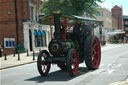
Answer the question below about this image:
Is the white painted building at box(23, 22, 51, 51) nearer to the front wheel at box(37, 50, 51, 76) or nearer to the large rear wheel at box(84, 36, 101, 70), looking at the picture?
the large rear wheel at box(84, 36, 101, 70)

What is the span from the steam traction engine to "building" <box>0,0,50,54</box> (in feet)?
76.0

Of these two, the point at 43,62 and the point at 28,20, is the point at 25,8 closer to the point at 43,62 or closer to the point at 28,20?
the point at 28,20

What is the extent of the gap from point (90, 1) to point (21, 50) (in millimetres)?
11620

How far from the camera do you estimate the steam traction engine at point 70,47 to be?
34.5 ft

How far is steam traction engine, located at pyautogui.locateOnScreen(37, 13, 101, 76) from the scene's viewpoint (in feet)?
34.5

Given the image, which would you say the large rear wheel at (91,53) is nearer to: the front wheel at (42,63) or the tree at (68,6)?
the front wheel at (42,63)

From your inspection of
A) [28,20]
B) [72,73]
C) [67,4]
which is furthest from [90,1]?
[72,73]

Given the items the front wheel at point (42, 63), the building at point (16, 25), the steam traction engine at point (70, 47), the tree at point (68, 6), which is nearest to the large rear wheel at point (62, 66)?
the steam traction engine at point (70, 47)

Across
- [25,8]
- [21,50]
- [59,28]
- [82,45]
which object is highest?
[25,8]

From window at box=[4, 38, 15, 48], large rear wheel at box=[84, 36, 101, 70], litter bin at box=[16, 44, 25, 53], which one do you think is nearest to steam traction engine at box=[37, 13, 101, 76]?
large rear wheel at box=[84, 36, 101, 70]

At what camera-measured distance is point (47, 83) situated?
9281 mm

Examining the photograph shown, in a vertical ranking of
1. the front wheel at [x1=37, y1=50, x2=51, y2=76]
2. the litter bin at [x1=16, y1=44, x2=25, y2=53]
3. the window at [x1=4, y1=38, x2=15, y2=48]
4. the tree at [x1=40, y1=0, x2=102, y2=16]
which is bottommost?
the litter bin at [x1=16, y1=44, x2=25, y2=53]

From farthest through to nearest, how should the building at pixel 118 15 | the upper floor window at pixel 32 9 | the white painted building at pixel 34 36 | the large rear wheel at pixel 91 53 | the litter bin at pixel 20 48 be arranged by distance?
1. the building at pixel 118 15
2. the upper floor window at pixel 32 9
3. the white painted building at pixel 34 36
4. the litter bin at pixel 20 48
5. the large rear wheel at pixel 91 53

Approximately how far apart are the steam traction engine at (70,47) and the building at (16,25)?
23.2 m
